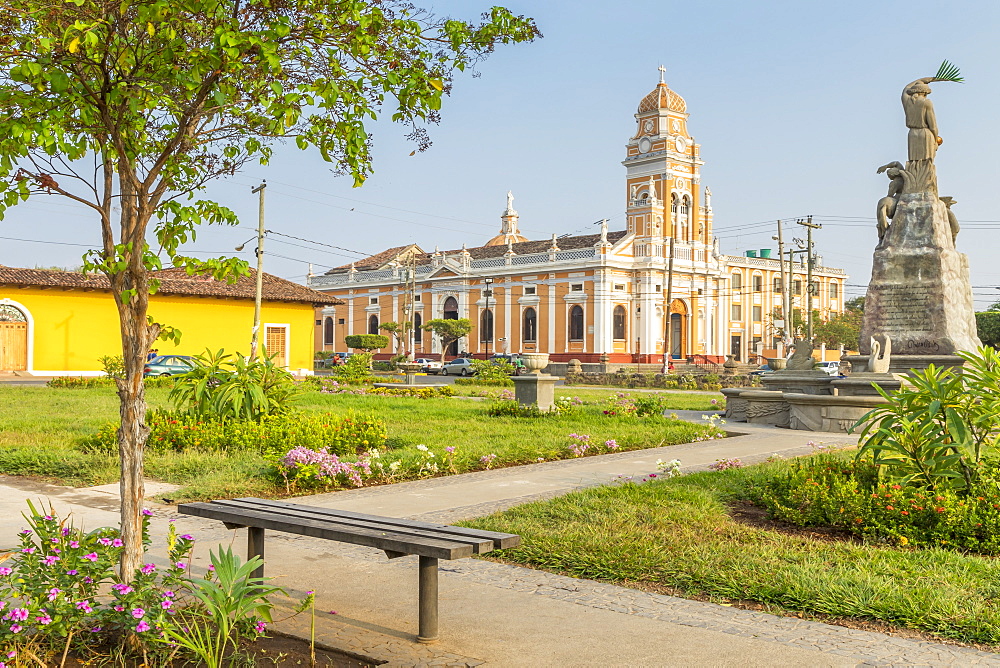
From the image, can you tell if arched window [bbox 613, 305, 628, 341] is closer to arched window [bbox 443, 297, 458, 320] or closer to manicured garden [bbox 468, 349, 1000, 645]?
arched window [bbox 443, 297, 458, 320]

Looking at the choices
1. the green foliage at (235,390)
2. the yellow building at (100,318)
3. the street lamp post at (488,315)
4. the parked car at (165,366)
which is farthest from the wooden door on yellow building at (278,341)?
the green foliage at (235,390)

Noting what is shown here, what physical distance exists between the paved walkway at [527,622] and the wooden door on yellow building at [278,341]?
105 feet

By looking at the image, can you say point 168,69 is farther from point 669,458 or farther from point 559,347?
point 559,347

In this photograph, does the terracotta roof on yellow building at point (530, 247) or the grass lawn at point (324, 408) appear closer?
the grass lawn at point (324, 408)

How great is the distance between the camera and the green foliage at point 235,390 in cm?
1191

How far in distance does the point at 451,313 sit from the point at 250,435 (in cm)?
5882

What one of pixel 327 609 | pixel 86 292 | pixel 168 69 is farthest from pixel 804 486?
pixel 86 292

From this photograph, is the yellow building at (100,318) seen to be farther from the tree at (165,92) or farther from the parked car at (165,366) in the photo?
the tree at (165,92)

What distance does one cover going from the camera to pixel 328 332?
7981 centimetres

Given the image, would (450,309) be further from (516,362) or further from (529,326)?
(516,362)

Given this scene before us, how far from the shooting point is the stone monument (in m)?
16.8

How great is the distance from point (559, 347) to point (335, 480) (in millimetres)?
53988

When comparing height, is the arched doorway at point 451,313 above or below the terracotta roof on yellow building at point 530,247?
below

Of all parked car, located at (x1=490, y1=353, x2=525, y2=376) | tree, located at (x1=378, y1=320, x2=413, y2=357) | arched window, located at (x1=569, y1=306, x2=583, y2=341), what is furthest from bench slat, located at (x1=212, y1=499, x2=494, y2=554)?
arched window, located at (x1=569, y1=306, x2=583, y2=341)
